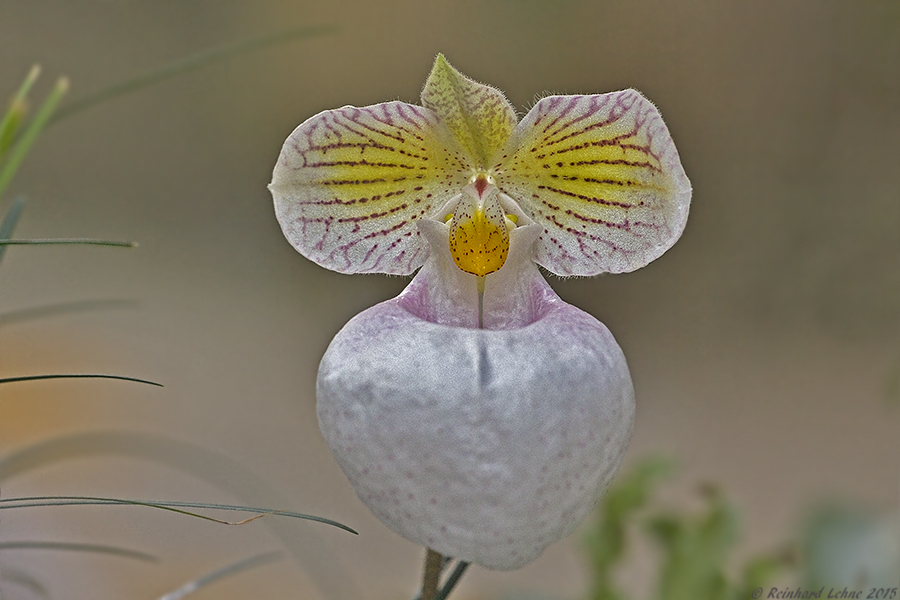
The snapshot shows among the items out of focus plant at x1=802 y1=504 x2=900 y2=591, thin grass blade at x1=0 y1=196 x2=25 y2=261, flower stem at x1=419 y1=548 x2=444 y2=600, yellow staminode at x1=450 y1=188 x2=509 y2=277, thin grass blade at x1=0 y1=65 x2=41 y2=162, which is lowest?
out of focus plant at x1=802 y1=504 x2=900 y2=591

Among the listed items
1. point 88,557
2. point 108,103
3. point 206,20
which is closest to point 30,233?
point 108,103

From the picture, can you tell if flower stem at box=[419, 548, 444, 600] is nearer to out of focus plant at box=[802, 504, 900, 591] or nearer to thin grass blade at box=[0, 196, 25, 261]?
thin grass blade at box=[0, 196, 25, 261]

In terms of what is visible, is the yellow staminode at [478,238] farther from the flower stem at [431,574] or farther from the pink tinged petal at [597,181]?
the flower stem at [431,574]

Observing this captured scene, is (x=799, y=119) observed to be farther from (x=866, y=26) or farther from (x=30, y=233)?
(x=30, y=233)

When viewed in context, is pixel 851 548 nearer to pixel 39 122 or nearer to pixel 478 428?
pixel 478 428

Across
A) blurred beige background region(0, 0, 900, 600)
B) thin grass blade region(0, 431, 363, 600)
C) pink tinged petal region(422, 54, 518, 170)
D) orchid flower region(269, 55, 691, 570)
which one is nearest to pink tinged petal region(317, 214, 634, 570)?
orchid flower region(269, 55, 691, 570)

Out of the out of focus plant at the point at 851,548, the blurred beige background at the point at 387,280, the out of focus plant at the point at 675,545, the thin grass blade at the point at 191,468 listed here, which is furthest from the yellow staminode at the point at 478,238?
the blurred beige background at the point at 387,280

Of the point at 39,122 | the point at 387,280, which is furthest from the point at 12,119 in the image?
the point at 387,280
